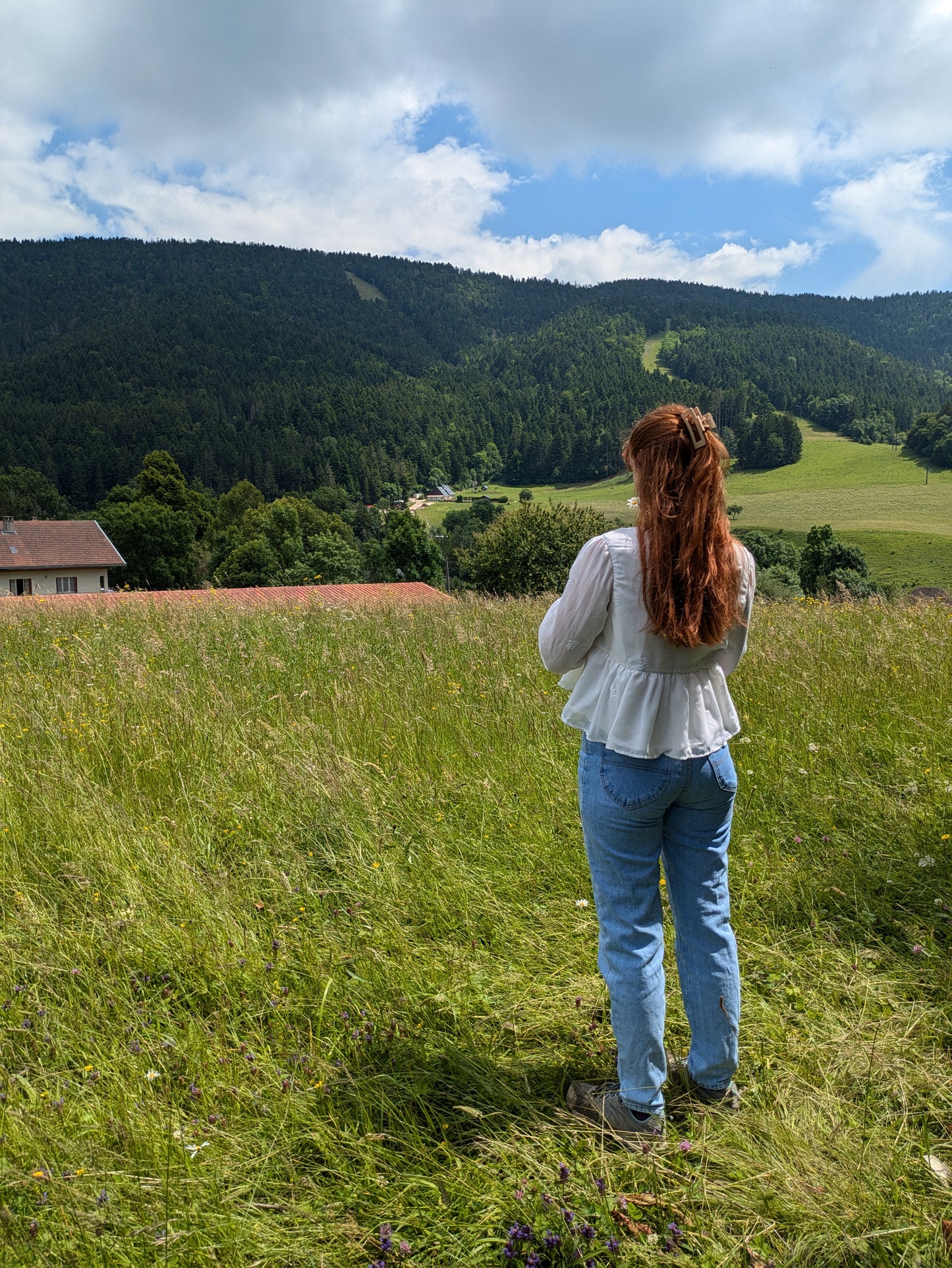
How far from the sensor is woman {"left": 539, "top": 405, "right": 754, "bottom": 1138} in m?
1.98

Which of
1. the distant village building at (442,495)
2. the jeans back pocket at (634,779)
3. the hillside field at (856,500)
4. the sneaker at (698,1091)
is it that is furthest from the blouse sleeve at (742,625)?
the distant village building at (442,495)

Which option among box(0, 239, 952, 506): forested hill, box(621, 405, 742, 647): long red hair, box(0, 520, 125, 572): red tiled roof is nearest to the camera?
box(621, 405, 742, 647): long red hair

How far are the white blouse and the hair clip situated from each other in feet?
0.94

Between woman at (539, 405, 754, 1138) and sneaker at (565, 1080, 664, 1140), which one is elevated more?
woman at (539, 405, 754, 1138)

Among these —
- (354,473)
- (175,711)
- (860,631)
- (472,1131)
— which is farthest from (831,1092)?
(354,473)

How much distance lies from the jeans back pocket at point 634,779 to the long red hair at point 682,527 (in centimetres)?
Result: 34

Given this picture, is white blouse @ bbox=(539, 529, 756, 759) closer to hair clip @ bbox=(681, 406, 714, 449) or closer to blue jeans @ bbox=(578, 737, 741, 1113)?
blue jeans @ bbox=(578, 737, 741, 1113)

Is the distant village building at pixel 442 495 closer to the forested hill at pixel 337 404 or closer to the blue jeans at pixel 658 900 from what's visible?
the forested hill at pixel 337 404

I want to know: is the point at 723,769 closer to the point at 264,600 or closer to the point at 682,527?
the point at 682,527

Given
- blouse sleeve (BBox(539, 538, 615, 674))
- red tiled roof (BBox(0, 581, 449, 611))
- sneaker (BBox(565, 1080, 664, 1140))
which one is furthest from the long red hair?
red tiled roof (BBox(0, 581, 449, 611))

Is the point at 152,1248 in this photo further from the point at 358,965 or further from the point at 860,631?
the point at 860,631

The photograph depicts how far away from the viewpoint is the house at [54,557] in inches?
2186

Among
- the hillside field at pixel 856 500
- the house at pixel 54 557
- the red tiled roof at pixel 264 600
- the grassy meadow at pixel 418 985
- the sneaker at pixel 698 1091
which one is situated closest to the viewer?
the grassy meadow at pixel 418 985

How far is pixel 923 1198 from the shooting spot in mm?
1729
